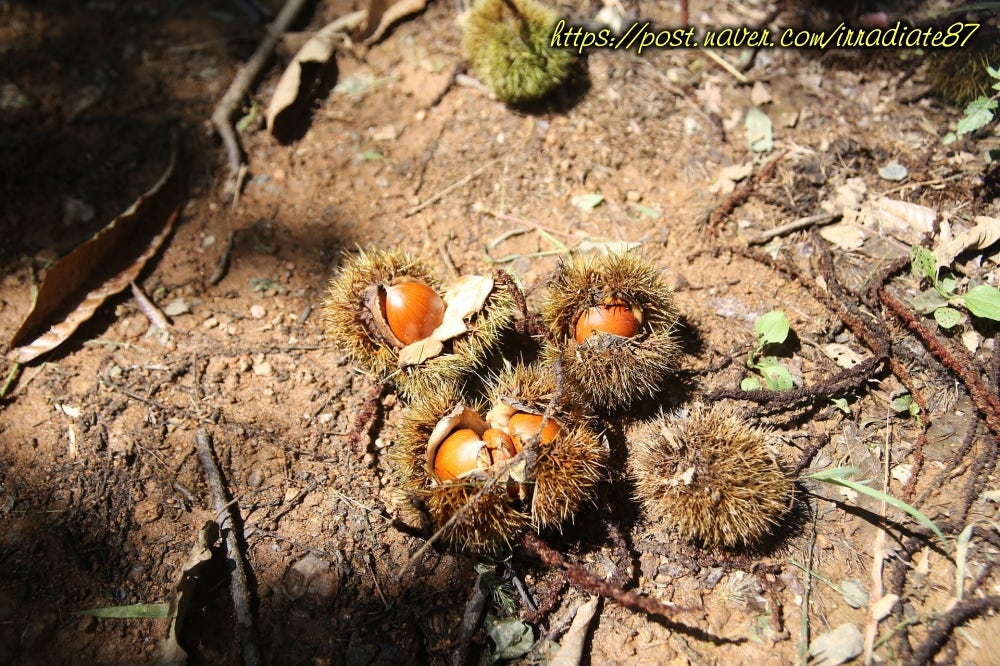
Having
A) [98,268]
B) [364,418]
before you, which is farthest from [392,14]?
[364,418]

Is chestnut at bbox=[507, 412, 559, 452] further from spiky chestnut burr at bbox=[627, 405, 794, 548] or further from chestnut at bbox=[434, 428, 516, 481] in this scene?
spiky chestnut burr at bbox=[627, 405, 794, 548]

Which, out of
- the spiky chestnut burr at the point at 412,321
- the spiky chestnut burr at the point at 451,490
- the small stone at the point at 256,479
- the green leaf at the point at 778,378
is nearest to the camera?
the spiky chestnut burr at the point at 451,490

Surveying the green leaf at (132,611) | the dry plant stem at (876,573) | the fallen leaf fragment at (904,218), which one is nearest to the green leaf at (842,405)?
the dry plant stem at (876,573)

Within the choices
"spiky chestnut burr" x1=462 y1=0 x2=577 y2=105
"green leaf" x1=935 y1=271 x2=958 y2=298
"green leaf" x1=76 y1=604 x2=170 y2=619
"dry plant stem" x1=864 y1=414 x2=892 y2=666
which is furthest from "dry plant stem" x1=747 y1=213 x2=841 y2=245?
"green leaf" x1=76 y1=604 x2=170 y2=619

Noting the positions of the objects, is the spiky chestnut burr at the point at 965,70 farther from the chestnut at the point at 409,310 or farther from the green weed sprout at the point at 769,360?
the chestnut at the point at 409,310

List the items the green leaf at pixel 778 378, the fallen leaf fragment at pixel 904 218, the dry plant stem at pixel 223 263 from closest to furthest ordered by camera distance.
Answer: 1. the green leaf at pixel 778 378
2. the fallen leaf fragment at pixel 904 218
3. the dry plant stem at pixel 223 263
